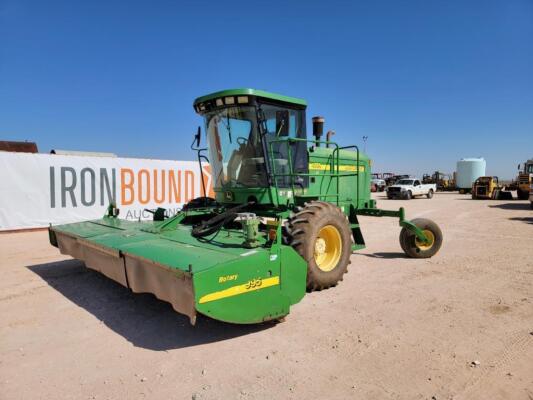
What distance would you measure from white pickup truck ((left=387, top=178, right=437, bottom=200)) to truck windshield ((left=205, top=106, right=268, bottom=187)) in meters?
23.7

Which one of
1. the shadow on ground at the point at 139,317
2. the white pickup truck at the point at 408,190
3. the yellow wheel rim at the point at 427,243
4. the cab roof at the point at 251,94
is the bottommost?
the shadow on ground at the point at 139,317

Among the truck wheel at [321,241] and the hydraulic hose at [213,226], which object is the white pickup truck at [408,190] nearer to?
the truck wheel at [321,241]

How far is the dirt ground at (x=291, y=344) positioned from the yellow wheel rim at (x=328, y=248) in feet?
1.35

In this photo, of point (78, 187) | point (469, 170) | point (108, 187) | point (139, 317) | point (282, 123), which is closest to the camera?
point (139, 317)

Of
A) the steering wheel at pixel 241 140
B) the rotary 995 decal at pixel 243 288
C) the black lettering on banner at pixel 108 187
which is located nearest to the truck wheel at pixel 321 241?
the rotary 995 decal at pixel 243 288

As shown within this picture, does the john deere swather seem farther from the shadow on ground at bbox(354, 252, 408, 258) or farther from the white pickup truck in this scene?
the white pickup truck

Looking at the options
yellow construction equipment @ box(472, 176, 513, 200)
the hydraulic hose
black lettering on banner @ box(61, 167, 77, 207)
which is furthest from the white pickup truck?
the hydraulic hose

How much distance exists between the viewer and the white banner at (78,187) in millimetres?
10883

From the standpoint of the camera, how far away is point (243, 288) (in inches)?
134

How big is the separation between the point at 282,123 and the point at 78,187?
9.26 metres

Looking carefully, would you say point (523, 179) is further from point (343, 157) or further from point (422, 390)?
point (422, 390)

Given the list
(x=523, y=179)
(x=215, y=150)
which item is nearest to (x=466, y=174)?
(x=523, y=179)

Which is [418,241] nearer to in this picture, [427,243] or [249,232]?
[427,243]

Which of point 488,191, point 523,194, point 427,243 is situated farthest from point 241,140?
point 523,194
